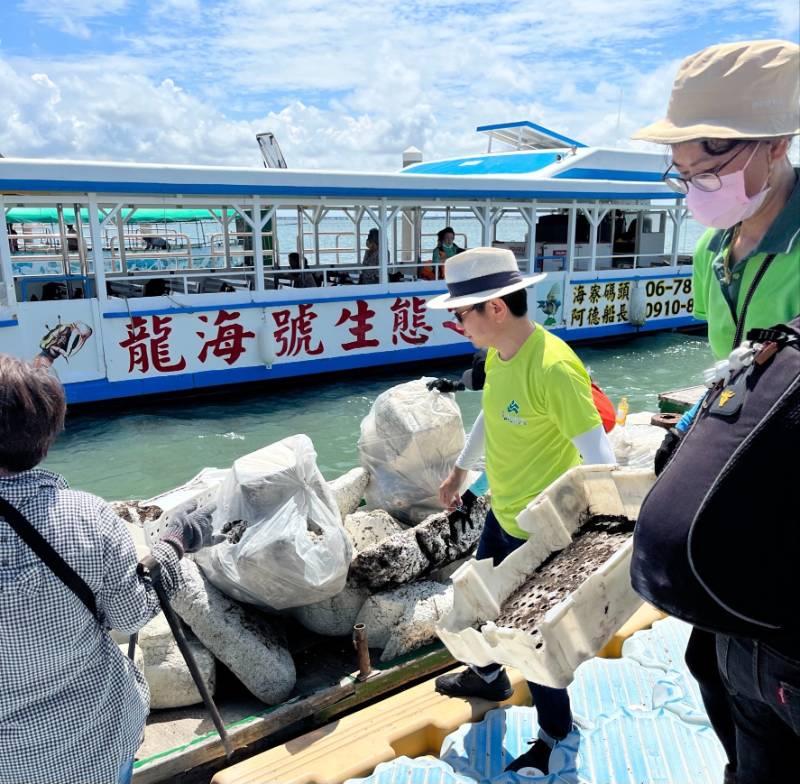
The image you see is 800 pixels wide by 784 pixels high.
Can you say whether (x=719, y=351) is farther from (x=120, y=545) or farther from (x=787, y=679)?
(x=120, y=545)

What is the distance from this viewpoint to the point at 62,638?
1.46 metres

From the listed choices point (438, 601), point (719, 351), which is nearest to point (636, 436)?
point (438, 601)

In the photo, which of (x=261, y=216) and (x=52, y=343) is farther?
(x=261, y=216)

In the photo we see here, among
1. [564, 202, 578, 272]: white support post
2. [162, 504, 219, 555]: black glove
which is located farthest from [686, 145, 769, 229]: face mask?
[564, 202, 578, 272]: white support post

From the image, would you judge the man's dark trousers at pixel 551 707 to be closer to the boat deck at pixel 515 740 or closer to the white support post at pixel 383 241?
the boat deck at pixel 515 740

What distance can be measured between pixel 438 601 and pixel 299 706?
766 mm

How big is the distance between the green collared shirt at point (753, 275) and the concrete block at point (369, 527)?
223cm

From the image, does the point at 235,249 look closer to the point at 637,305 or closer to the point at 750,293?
the point at 637,305

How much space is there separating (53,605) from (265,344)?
296 inches

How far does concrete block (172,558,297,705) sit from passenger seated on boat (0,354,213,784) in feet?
3.88

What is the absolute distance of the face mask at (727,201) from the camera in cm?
132

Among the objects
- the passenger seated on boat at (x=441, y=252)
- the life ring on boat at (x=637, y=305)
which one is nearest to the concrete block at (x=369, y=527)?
the passenger seated on boat at (x=441, y=252)

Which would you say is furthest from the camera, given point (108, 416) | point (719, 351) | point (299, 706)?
point (108, 416)

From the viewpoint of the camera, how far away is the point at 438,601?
311 cm
